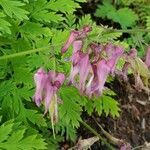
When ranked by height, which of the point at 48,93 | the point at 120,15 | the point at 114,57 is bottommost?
the point at 48,93

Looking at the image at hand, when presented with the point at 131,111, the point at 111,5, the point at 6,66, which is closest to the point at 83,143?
the point at 6,66

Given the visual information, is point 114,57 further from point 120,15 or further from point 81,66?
point 120,15

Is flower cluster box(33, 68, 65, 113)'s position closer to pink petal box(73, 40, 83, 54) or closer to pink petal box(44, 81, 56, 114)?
pink petal box(44, 81, 56, 114)

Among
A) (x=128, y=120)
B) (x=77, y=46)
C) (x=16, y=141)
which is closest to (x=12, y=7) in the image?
A: (x=16, y=141)

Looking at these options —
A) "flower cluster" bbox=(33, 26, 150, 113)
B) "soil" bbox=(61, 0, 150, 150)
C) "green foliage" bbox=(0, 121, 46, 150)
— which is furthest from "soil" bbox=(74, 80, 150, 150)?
"flower cluster" bbox=(33, 26, 150, 113)

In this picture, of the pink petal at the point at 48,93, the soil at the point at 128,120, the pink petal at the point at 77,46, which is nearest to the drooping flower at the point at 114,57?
the pink petal at the point at 77,46

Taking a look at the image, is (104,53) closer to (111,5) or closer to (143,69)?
(143,69)
